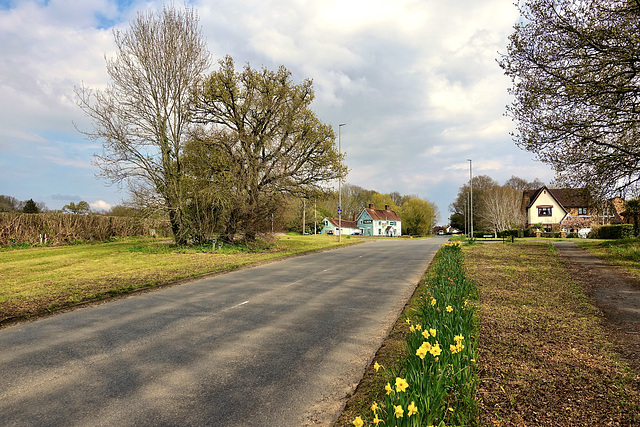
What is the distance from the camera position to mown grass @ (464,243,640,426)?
10.0 ft

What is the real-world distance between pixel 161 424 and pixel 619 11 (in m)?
15.3

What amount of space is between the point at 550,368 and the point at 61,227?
30709mm

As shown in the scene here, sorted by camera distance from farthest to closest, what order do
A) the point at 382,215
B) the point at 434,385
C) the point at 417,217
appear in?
the point at 382,215 < the point at 417,217 < the point at 434,385

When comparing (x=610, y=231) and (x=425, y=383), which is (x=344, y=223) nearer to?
(x=610, y=231)

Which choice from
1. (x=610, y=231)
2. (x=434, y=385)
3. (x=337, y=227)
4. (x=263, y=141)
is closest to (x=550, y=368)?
(x=434, y=385)

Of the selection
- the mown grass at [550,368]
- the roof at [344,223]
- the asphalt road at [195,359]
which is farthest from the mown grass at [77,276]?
the roof at [344,223]

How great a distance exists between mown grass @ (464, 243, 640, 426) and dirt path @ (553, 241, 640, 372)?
19 cm

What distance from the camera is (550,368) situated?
3.96 m

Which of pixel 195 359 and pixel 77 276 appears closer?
pixel 195 359

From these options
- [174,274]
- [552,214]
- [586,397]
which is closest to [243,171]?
[174,274]

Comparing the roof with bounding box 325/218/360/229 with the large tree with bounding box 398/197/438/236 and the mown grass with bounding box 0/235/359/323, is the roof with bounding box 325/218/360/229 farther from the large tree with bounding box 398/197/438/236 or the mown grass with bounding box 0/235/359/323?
the mown grass with bounding box 0/235/359/323

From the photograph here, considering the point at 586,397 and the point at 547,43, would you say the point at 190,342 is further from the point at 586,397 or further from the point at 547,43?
the point at 547,43

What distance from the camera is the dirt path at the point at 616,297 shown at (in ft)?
15.9

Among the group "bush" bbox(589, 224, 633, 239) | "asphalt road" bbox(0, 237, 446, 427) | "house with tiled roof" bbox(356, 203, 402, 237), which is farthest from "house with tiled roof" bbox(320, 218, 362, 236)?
"asphalt road" bbox(0, 237, 446, 427)
